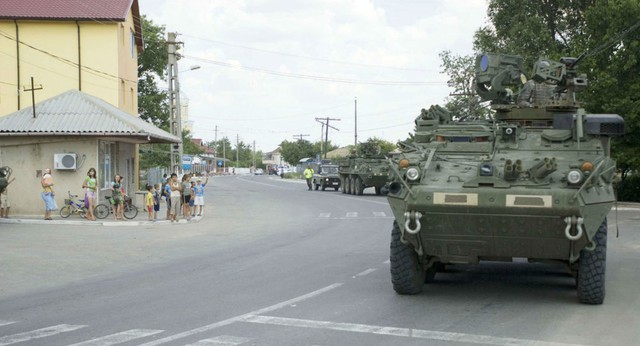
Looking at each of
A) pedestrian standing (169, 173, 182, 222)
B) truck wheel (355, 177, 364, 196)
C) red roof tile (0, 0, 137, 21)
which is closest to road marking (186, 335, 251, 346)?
pedestrian standing (169, 173, 182, 222)

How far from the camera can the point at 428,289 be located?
10703 mm

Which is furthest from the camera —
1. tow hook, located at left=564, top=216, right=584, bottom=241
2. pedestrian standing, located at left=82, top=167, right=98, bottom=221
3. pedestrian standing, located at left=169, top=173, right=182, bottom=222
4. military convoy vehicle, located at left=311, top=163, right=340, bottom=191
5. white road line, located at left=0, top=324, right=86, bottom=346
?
military convoy vehicle, located at left=311, top=163, right=340, bottom=191

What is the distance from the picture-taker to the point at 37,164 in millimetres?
25438

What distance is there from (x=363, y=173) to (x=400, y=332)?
34439 mm

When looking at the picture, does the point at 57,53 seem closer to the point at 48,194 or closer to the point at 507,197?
the point at 48,194

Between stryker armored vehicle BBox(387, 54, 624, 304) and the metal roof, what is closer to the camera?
stryker armored vehicle BBox(387, 54, 624, 304)

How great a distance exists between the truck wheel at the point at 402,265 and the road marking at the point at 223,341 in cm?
288

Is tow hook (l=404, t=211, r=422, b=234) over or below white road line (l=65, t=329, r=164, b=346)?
over

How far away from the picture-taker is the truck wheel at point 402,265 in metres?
9.87

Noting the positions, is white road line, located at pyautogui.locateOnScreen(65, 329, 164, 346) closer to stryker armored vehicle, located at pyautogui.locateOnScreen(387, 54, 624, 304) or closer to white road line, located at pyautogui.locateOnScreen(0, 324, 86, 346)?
white road line, located at pyautogui.locateOnScreen(0, 324, 86, 346)

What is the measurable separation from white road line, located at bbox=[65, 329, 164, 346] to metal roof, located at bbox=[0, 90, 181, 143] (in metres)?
16.7

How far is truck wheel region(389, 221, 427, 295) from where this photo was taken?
9.87 metres

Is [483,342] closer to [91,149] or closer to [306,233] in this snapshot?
[306,233]

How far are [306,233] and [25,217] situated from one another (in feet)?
31.3
